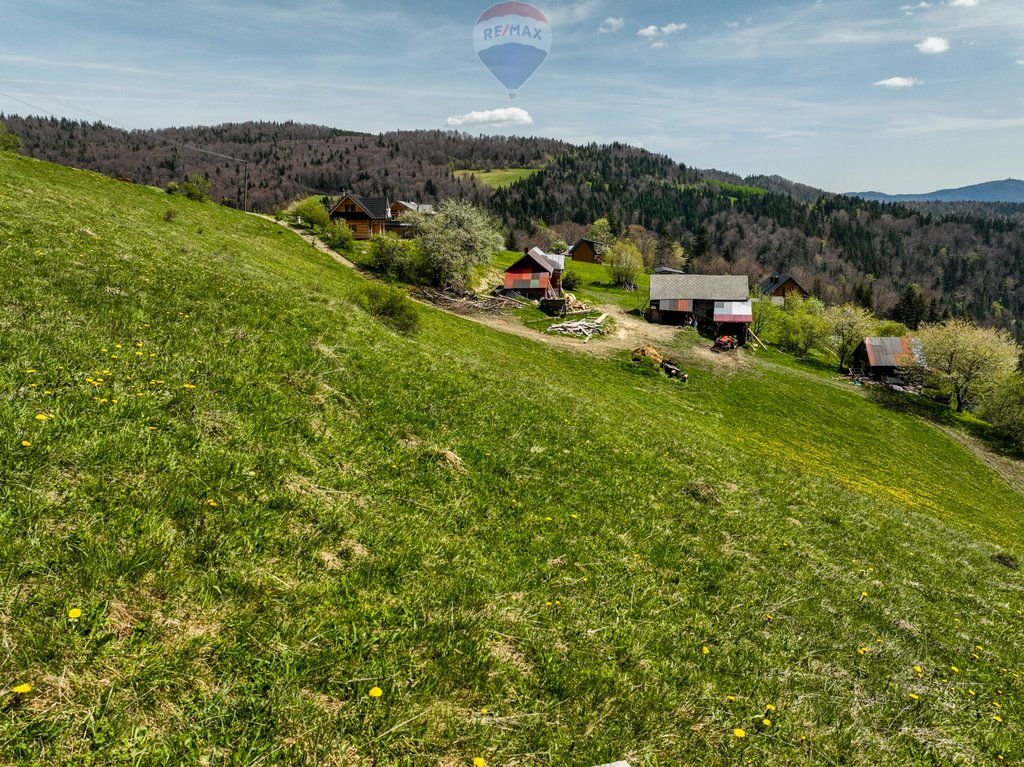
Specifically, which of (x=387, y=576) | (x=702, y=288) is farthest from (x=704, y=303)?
(x=387, y=576)

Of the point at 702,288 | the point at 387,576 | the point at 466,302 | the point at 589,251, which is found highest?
the point at 589,251

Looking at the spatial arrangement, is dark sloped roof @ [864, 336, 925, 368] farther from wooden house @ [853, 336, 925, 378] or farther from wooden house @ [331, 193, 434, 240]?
wooden house @ [331, 193, 434, 240]

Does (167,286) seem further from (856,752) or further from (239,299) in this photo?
(856,752)

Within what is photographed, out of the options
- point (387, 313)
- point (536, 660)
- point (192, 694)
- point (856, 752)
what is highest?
point (387, 313)

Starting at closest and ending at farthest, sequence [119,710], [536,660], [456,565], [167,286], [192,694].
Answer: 1. [119,710]
2. [192,694]
3. [536,660]
4. [456,565]
5. [167,286]

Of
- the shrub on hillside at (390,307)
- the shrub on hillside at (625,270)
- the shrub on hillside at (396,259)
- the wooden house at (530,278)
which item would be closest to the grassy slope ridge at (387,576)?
the shrub on hillside at (390,307)

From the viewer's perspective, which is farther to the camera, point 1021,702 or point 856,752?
point 1021,702

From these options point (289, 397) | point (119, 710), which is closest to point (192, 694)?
point (119, 710)

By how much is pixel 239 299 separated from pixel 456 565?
1207 cm

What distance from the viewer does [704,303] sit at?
6562 centimetres

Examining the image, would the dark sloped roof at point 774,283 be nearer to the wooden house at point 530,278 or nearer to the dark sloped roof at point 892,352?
the dark sloped roof at point 892,352

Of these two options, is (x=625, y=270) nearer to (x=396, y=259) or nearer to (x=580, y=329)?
(x=580, y=329)

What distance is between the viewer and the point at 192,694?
173 inches

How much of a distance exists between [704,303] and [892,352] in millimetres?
25124
